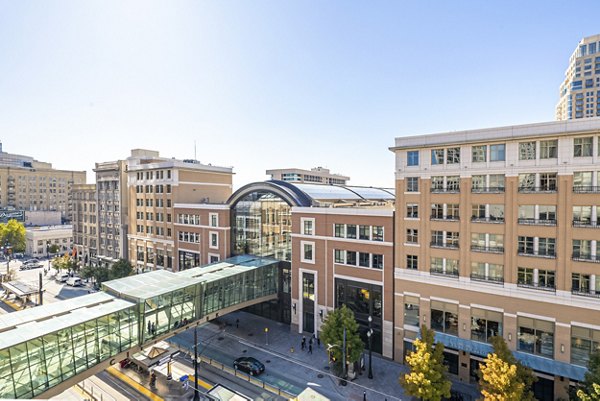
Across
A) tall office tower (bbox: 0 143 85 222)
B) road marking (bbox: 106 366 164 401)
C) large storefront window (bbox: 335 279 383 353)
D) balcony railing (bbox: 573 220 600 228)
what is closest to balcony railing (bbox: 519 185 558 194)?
balcony railing (bbox: 573 220 600 228)

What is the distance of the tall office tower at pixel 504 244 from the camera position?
23.8 meters

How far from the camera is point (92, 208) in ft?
227

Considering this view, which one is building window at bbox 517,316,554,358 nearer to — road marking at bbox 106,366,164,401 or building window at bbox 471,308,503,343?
building window at bbox 471,308,503,343

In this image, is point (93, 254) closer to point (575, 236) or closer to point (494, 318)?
point (494, 318)

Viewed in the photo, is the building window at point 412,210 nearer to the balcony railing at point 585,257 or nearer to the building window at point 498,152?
the building window at point 498,152

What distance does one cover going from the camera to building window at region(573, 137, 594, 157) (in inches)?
934

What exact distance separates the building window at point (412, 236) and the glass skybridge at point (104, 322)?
17.9 m

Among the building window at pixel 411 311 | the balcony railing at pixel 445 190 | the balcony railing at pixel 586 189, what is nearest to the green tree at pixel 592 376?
the balcony railing at pixel 586 189

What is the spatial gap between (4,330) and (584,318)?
3998cm

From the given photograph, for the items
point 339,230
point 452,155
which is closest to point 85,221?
point 339,230

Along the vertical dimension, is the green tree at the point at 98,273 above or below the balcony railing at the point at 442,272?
below

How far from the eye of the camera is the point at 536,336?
83.5ft

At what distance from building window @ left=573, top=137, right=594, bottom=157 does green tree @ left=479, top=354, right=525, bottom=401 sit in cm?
1612

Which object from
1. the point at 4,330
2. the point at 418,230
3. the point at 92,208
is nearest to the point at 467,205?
the point at 418,230
